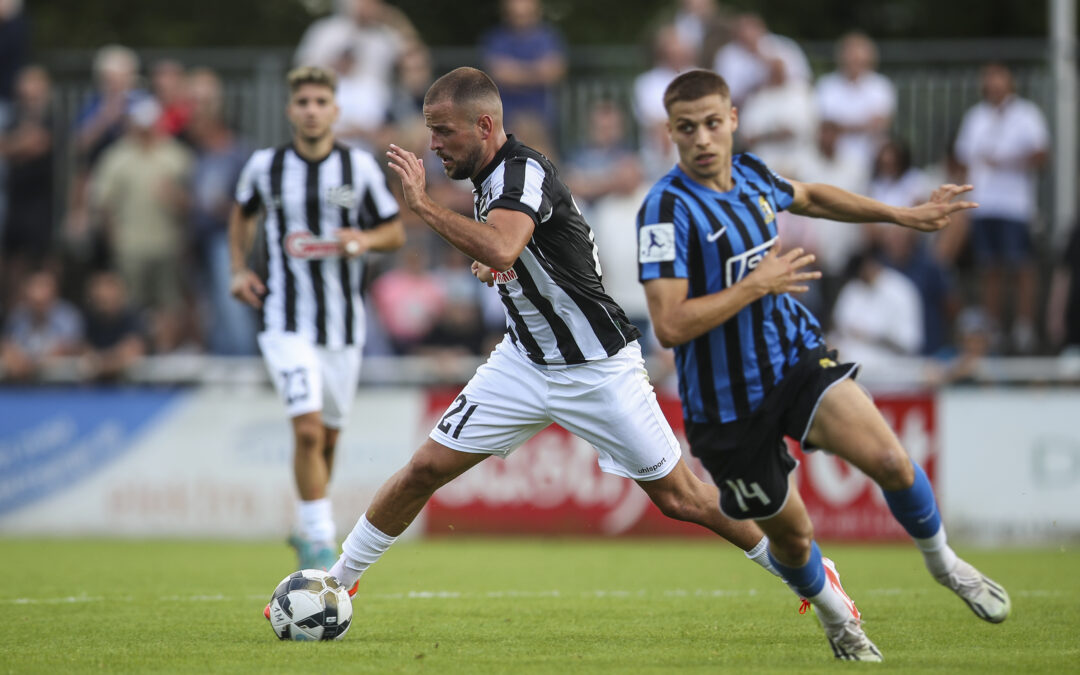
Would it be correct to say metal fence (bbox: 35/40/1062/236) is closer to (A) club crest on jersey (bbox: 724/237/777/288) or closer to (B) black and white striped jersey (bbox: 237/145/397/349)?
(B) black and white striped jersey (bbox: 237/145/397/349)

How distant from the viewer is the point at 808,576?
5887mm

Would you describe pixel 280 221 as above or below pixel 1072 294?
above

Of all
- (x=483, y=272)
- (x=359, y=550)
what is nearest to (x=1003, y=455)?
(x=483, y=272)

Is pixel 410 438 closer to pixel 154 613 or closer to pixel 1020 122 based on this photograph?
pixel 154 613

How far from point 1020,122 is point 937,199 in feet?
27.1

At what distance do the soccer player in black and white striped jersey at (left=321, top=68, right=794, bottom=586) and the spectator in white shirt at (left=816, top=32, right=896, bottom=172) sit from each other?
8.46 metres

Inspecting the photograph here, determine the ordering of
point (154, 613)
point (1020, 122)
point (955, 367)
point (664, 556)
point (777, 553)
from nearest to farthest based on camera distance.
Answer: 1. point (777, 553)
2. point (154, 613)
3. point (664, 556)
4. point (955, 367)
5. point (1020, 122)

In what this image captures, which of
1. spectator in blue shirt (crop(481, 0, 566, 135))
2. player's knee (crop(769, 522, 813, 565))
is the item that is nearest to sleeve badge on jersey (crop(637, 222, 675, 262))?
player's knee (crop(769, 522, 813, 565))

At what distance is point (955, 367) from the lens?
12.6 meters

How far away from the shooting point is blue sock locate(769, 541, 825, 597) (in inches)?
231

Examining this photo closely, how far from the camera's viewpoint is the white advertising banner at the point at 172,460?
12805 mm

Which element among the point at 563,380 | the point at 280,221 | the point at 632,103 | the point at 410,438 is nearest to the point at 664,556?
the point at 410,438

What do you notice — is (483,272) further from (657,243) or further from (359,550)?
(359,550)

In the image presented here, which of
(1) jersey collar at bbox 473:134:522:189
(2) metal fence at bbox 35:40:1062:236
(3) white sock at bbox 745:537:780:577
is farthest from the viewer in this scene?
(2) metal fence at bbox 35:40:1062:236
